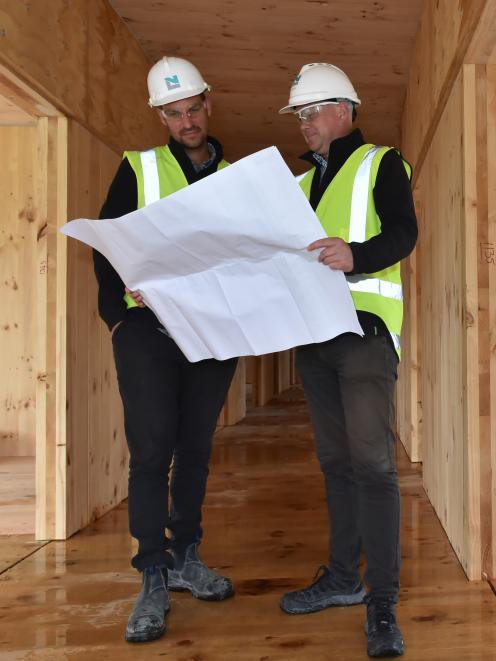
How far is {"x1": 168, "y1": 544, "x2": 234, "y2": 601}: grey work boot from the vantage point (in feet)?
6.84

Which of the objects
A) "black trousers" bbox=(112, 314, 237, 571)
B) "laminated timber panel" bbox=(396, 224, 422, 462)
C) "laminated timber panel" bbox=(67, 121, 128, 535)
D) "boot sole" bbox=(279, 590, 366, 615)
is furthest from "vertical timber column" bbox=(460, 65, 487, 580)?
"laminated timber panel" bbox=(396, 224, 422, 462)

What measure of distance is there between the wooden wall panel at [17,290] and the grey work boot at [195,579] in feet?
10.4

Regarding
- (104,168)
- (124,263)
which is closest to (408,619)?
(124,263)

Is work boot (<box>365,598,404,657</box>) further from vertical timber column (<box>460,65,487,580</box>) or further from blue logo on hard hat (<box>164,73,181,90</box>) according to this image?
blue logo on hard hat (<box>164,73,181,90</box>)

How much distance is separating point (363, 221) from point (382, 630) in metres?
0.99

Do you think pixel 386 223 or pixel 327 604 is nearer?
pixel 386 223

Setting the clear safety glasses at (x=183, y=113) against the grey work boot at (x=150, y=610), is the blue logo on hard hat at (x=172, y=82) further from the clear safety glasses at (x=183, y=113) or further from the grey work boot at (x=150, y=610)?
the grey work boot at (x=150, y=610)

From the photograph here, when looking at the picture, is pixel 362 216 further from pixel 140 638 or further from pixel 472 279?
pixel 140 638

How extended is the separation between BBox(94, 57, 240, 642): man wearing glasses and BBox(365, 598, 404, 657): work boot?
1.72ft

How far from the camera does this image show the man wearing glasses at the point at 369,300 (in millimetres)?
1701

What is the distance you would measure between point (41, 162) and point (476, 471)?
2030 mm

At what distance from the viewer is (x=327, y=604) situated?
77.9 inches

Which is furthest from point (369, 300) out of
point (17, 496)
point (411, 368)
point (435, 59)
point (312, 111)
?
point (411, 368)

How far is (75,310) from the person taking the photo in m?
2.97
